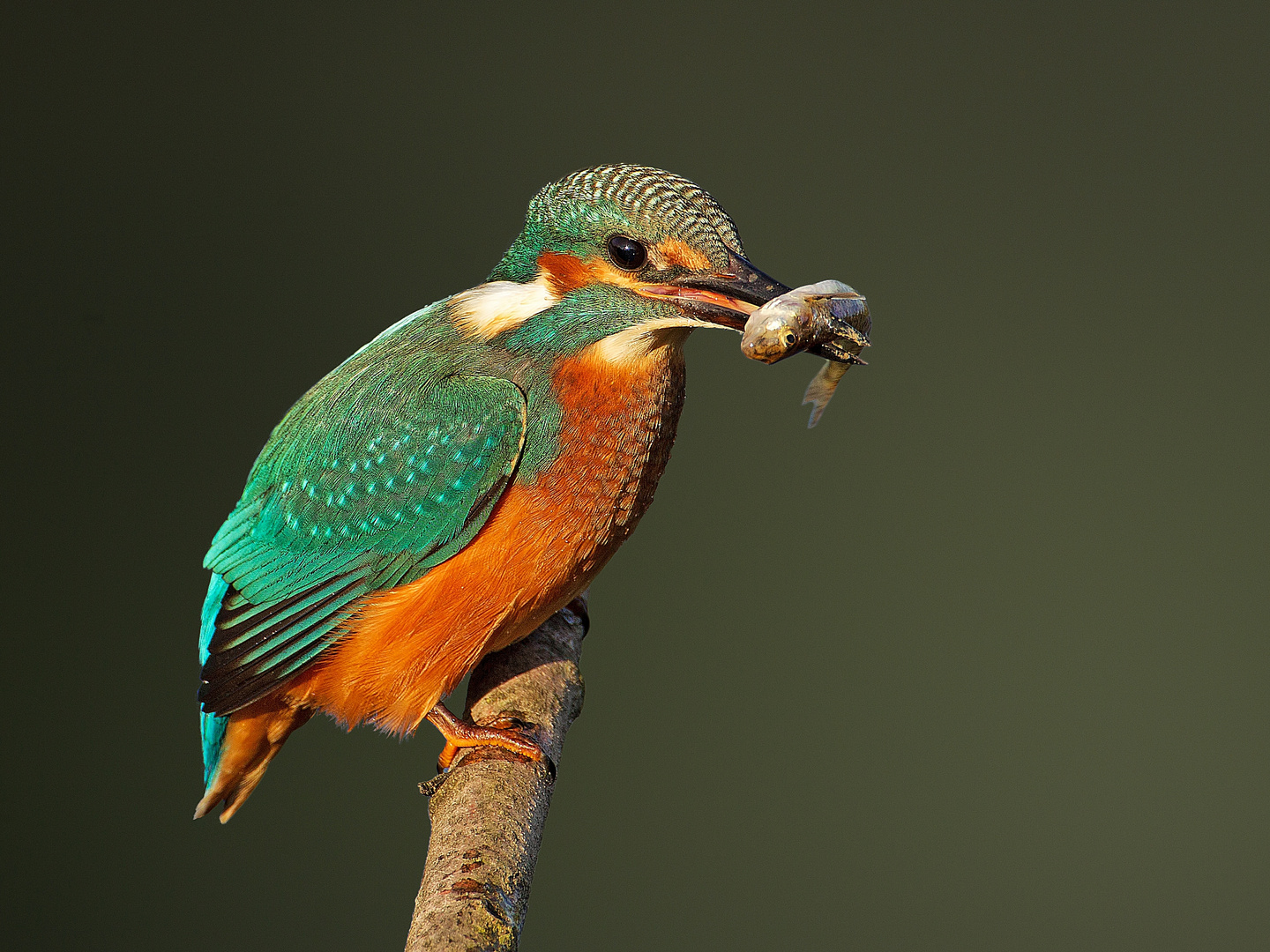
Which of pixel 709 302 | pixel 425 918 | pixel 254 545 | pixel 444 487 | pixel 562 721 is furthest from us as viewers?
pixel 562 721

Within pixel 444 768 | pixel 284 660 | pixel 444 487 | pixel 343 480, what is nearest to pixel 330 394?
pixel 343 480

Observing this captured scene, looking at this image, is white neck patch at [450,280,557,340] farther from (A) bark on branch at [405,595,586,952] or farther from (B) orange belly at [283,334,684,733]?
(A) bark on branch at [405,595,586,952]

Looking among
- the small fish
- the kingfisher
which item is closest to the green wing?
the kingfisher

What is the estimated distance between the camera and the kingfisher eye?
1433mm

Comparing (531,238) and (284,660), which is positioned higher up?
(531,238)

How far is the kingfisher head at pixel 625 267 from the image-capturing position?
1405mm

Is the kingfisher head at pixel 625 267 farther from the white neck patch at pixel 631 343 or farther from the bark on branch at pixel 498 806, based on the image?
the bark on branch at pixel 498 806

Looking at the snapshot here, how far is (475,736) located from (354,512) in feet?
1.16

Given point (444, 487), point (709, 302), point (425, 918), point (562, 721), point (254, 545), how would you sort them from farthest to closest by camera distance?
point (562, 721) → point (254, 545) → point (444, 487) → point (709, 302) → point (425, 918)

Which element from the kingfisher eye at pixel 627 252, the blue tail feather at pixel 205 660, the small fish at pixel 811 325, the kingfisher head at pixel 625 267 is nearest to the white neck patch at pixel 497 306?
the kingfisher head at pixel 625 267

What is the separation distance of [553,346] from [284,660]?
55cm

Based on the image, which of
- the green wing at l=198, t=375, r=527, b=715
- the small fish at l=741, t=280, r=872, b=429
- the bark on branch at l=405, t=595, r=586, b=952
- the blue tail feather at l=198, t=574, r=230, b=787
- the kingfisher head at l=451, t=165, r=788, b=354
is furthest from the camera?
the blue tail feather at l=198, t=574, r=230, b=787

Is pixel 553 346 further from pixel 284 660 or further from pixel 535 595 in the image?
pixel 284 660

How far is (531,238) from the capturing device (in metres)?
1.54
